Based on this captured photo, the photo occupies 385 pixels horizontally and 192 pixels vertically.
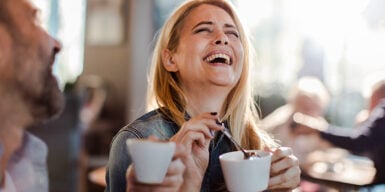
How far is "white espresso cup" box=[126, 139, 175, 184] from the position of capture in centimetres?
43

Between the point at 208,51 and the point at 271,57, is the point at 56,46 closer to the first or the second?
the point at 208,51

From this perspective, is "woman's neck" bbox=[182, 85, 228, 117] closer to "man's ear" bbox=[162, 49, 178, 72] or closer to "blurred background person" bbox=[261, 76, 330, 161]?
"man's ear" bbox=[162, 49, 178, 72]

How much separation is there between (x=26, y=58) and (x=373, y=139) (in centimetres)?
48

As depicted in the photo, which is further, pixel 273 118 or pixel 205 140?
pixel 273 118

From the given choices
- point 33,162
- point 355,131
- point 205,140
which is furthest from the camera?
point 355,131

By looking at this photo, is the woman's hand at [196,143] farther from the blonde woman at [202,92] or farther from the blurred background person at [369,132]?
the blurred background person at [369,132]

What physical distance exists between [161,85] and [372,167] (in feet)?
1.15

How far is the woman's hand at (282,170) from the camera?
0.54m

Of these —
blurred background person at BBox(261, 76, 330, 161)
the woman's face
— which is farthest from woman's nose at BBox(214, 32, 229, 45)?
blurred background person at BBox(261, 76, 330, 161)

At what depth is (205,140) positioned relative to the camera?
20.0 inches

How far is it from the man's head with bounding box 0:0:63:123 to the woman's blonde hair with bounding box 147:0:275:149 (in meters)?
0.15

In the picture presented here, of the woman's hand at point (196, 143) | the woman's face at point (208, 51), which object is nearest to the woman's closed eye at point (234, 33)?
the woman's face at point (208, 51)

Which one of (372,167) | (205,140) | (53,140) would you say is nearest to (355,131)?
(372,167)

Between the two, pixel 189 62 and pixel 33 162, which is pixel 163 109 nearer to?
pixel 189 62
